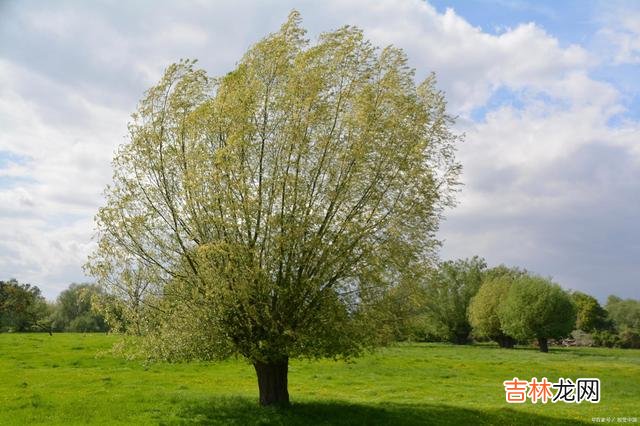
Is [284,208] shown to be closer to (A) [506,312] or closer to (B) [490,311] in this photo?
(A) [506,312]

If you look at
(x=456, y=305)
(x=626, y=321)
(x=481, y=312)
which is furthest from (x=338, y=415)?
(x=626, y=321)

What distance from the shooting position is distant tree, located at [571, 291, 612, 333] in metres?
141

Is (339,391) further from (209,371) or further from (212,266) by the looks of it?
(212,266)

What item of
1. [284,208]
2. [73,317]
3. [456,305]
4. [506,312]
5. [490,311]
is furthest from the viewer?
[73,317]

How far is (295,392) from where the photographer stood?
3102 cm

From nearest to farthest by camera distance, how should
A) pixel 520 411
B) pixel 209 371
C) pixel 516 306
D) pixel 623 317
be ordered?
pixel 520 411 → pixel 209 371 → pixel 516 306 → pixel 623 317

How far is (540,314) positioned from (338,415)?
68976 millimetres

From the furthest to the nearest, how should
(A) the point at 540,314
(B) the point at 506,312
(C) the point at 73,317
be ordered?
1. (C) the point at 73,317
2. (B) the point at 506,312
3. (A) the point at 540,314

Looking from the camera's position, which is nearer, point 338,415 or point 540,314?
point 338,415

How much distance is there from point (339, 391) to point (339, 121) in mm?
18753

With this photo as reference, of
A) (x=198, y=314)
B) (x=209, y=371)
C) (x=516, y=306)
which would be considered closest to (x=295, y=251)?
(x=198, y=314)

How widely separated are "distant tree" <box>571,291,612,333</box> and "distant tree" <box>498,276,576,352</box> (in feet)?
200

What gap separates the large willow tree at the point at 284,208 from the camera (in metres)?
20.0

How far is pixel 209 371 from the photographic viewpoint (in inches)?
1635
